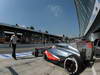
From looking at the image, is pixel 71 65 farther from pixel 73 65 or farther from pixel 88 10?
pixel 88 10

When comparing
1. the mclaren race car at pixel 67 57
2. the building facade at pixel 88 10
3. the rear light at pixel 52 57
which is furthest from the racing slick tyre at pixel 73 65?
the building facade at pixel 88 10

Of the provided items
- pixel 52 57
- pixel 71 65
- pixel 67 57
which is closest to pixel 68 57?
pixel 67 57

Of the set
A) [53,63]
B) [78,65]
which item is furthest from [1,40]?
[78,65]

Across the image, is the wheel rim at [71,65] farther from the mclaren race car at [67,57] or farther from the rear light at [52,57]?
the rear light at [52,57]

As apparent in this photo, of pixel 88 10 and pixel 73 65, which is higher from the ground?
pixel 88 10

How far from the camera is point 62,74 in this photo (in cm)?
582

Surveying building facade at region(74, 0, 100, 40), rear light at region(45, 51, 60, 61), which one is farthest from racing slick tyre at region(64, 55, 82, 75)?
building facade at region(74, 0, 100, 40)

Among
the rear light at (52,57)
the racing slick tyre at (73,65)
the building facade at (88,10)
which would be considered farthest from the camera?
the building facade at (88,10)

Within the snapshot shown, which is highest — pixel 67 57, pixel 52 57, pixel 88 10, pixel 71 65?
pixel 88 10

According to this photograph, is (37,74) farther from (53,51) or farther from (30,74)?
(53,51)

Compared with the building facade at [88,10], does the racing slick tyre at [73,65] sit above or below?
below

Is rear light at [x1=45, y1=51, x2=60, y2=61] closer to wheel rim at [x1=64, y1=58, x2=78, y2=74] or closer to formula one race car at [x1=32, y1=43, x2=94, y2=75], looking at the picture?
formula one race car at [x1=32, y1=43, x2=94, y2=75]

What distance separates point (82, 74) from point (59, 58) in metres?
1.58

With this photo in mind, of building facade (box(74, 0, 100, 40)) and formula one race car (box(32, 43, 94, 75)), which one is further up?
building facade (box(74, 0, 100, 40))
